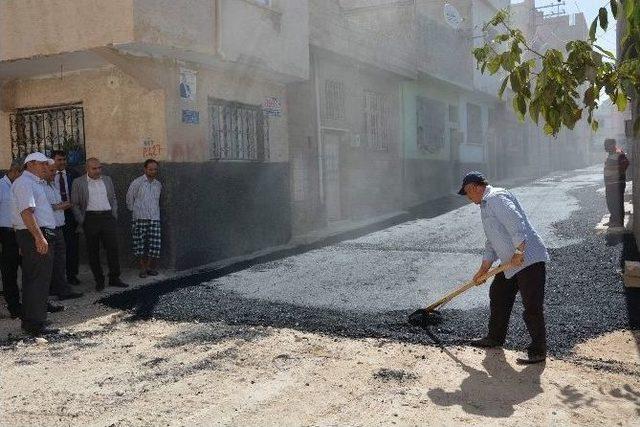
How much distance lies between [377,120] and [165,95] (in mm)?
9294

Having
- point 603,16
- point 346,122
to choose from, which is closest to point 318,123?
point 346,122

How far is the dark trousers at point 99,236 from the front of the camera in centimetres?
784

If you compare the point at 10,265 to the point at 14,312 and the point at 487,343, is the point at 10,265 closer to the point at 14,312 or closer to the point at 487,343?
the point at 14,312

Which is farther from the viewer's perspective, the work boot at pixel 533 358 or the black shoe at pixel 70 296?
the black shoe at pixel 70 296

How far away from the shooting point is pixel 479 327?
219 inches

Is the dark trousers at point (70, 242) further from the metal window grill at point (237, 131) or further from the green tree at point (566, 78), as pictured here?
the green tree at point (566, 78)

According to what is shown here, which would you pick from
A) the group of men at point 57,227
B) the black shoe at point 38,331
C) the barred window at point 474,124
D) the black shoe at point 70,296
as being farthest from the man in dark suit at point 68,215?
the barred window at point 474,124

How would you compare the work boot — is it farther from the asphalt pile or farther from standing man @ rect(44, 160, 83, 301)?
standing man @ rect(44, 160, 83, 301)

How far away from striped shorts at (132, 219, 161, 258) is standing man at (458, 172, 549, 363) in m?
5.19

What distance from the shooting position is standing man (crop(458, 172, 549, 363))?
4.69m

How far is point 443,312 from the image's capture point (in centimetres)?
614

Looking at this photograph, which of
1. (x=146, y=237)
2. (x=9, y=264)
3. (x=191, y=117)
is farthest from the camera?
(x=191, y=117)

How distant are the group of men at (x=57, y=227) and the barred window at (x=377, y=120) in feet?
29.3

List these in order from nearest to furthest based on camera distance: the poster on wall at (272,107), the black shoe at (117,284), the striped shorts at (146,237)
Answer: the black shoe at (117,284) < the striped shorts at (146,237) < the poster on wall at (272,107)
